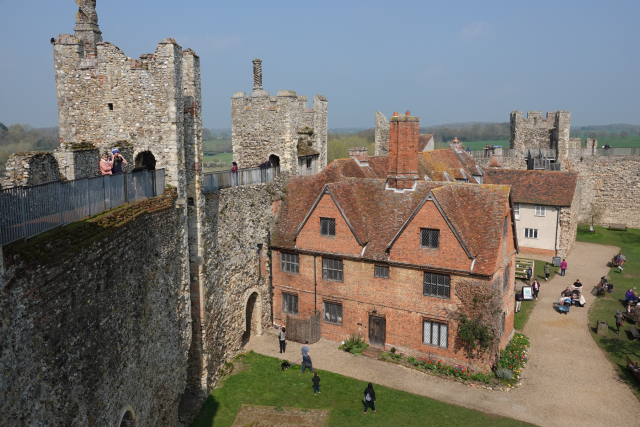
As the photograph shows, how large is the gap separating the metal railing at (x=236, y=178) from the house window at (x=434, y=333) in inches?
424

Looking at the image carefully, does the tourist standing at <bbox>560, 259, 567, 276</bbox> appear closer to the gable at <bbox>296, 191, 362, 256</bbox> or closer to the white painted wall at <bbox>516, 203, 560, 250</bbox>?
the white painted wall at <bbox>516, 203, 560, 250</bbox>

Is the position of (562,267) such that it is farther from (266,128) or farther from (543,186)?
(266,128)

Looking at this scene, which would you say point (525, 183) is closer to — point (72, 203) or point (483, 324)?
point (483, 324)

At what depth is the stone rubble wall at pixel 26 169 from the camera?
11.3m

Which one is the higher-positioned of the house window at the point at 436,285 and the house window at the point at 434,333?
the house window at the point at 436,285

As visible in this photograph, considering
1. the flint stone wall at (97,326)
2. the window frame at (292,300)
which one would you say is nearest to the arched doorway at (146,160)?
the flint stone wall at (97,326)

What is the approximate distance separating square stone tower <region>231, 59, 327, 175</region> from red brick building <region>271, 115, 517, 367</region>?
1.87 metres

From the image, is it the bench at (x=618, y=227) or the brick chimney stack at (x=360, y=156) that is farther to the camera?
the bench at (x=618, y=227)

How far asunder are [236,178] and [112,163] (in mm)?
8277

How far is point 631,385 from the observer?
66.3ft

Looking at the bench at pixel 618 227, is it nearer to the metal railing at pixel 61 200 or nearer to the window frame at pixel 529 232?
the window frame at pixel 529 232

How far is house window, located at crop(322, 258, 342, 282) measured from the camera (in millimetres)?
24438

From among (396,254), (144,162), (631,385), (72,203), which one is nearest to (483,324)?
(396,254)

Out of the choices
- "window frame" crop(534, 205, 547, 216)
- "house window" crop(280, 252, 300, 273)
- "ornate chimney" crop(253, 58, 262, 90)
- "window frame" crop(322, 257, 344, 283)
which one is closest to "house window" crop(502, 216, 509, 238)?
"window frame" crop(322, 257, 344, 283)
